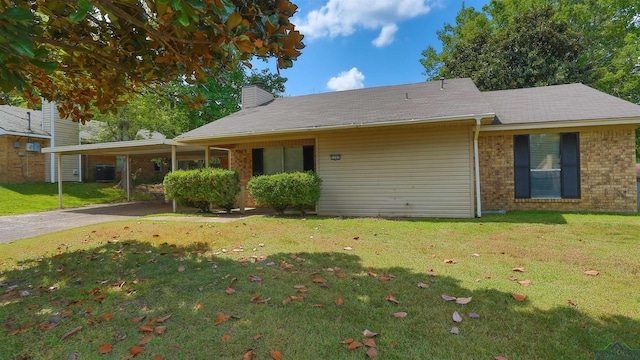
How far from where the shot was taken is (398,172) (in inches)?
364

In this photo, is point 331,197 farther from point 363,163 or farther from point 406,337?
point 406,337

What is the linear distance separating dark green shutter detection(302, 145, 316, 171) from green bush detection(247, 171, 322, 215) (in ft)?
4.82

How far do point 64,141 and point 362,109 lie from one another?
19.2 metres

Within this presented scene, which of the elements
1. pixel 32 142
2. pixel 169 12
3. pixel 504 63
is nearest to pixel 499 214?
pixel 169 12

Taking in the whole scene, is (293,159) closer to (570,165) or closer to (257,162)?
(257,162)

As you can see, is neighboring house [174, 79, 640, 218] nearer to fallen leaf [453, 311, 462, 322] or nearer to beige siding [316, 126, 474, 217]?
beige siding [316, 126, 474, 217]

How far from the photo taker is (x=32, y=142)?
18.1 meters

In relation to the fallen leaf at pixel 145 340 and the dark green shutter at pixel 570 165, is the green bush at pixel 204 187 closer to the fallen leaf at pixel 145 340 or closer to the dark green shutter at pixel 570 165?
the fallen leaf at pixel 145 340

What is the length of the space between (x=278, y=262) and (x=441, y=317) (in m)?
2.34

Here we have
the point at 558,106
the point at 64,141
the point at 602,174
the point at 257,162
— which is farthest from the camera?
the point at 64,141

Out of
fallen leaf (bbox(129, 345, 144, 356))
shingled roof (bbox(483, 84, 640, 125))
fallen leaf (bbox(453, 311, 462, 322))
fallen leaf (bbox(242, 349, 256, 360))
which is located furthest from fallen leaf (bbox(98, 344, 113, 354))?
shingled roof (bbox(483, 84, 640, 125))

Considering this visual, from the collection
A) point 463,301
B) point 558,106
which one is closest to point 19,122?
point 463,301

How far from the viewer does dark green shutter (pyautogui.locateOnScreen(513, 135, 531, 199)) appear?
9.46m

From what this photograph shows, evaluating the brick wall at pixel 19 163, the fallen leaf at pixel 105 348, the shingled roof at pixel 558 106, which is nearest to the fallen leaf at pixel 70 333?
the fallen leaf at pixel 105 348
